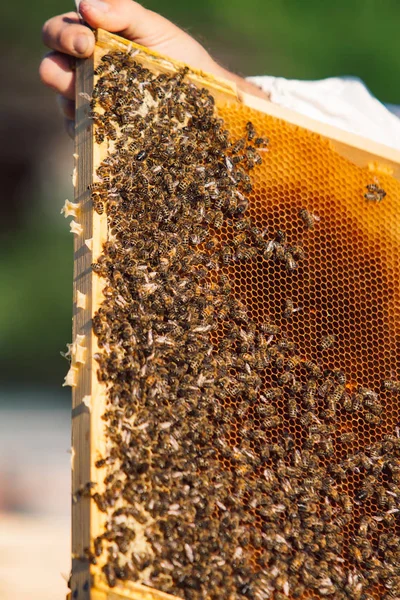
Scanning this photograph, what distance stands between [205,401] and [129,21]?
7.96ft

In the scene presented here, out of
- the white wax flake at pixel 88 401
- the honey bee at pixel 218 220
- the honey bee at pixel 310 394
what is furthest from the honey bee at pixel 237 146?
the white wax flake at pixel 88 401

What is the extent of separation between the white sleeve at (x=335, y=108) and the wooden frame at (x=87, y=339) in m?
1.92

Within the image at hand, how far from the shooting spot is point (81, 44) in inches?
140

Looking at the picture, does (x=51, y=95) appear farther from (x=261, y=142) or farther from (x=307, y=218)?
(x=307, y=218)

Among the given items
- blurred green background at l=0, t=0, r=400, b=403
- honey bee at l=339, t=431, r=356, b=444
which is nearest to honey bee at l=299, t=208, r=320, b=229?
honey bee at l=339, t=431, r=356, b=444

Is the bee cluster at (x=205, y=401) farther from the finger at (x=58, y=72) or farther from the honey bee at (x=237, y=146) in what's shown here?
the finger at (x=58, y=72)

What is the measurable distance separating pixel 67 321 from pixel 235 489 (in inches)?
338

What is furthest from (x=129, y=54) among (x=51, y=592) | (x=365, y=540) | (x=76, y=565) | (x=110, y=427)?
(x=51, y=592)

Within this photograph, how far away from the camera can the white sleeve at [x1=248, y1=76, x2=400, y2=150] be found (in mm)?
5797

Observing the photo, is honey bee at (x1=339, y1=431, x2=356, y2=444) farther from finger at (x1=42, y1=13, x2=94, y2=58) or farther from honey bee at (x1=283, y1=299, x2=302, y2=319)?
finger at (x1=42, y1=13, x2=94, y2=58)

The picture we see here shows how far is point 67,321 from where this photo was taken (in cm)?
1148

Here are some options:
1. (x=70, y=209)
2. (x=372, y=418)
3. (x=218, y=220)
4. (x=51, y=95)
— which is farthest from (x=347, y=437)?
(x=51, y=95)

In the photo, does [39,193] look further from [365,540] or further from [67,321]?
[365,540]

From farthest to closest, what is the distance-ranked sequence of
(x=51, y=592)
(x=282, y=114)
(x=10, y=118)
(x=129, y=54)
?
(x=10, y=118) < (x=51, y=592) < (x=282, y=114) < (x=129, y=54)
